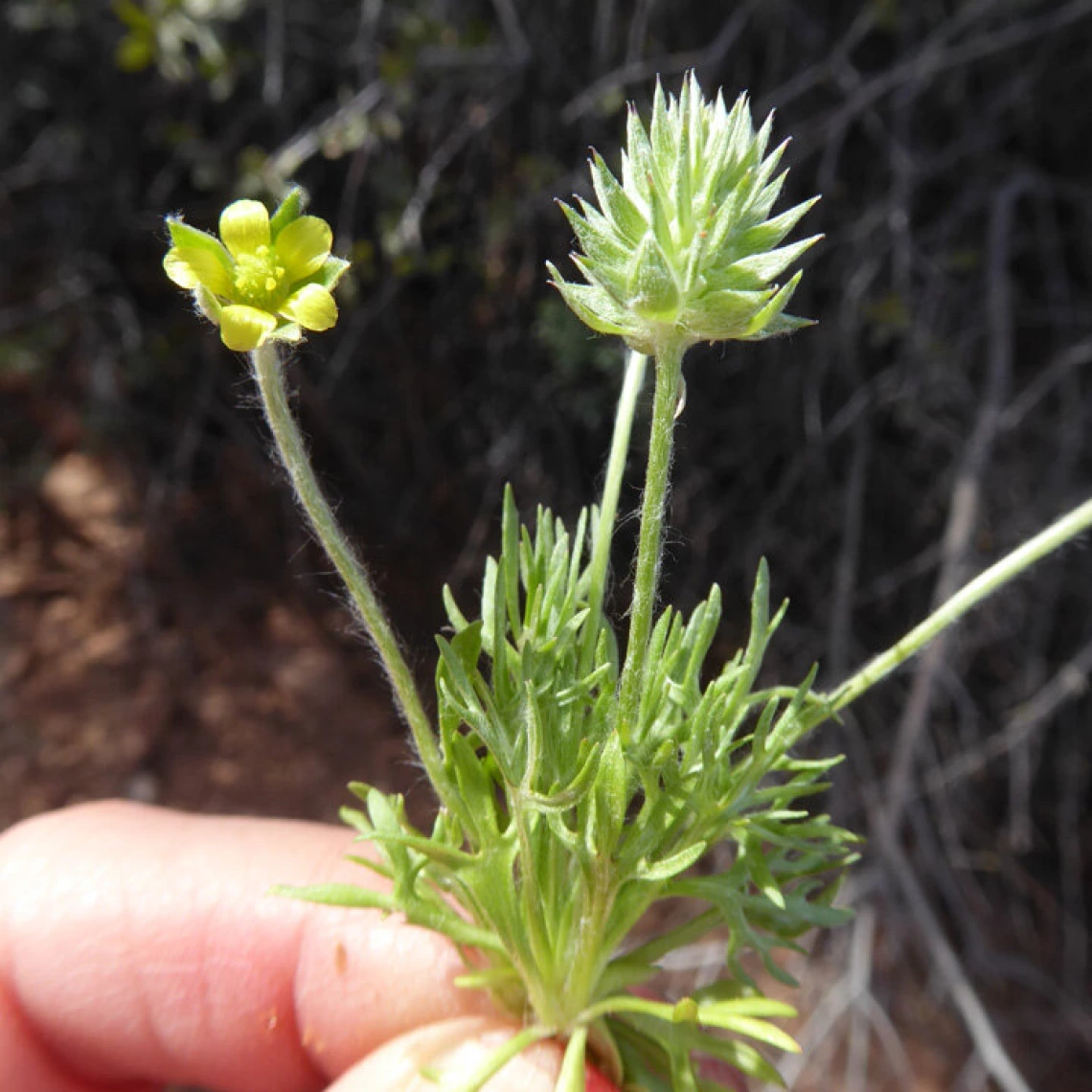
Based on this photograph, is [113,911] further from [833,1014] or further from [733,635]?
[733,635]

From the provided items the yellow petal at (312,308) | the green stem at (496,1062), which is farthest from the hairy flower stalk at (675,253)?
the green stem at (496,1062)

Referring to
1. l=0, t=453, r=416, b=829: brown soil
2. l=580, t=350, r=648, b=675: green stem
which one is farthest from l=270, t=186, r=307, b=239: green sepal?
l=0, t=453, r=416, b=829: brown soil

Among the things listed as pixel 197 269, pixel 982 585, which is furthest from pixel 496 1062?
pixel 197 269

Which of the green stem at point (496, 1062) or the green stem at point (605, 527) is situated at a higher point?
the green stem at point (605, 527)

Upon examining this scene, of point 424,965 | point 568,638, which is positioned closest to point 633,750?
point 568,638

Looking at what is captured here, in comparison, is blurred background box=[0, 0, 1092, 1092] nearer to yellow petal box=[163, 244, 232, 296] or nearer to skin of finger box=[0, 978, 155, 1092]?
skin of finger box=[0, 978, 155, 1092]

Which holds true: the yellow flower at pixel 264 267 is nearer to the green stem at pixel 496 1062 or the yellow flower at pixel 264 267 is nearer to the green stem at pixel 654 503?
the green stem at pixel 654 503

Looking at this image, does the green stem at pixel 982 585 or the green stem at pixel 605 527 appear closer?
the green stem at pixel 982 585
